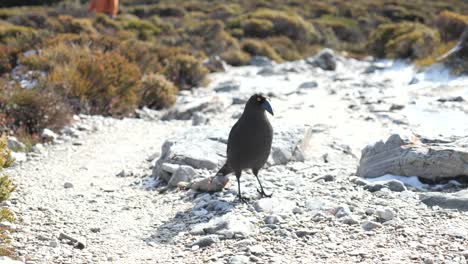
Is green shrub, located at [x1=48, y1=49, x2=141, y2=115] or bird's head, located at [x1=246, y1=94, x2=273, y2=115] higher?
bird's head, located at [x1=246, y1=94, x2=273, y2=115]

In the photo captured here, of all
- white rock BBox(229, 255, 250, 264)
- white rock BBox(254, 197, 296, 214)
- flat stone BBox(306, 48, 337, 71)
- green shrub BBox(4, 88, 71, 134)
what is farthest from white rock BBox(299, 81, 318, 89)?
white rock BBox(229, 255, 250, 264)

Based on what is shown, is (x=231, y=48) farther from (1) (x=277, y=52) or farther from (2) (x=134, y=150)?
(2) (x=134, y=150)

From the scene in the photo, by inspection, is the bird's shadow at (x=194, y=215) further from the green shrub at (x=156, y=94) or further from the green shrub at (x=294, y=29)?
the green shrub at (x=294, y=29)

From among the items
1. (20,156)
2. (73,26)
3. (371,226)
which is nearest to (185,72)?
(73,26)

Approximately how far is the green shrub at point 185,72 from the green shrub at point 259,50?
7.07m

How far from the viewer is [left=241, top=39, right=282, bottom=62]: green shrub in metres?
22.6

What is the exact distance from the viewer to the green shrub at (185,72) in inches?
619

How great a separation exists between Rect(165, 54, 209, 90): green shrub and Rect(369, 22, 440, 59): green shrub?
7.41m

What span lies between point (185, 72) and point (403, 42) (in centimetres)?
853

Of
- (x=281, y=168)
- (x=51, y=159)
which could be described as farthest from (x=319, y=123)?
(x=51, y=159)

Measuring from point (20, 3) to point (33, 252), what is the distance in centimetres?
4264

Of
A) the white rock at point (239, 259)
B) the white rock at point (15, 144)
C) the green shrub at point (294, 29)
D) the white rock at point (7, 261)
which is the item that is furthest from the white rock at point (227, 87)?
the green shrub at point (294, 29)

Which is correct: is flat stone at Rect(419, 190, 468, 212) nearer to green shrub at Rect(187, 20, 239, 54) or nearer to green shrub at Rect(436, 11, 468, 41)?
green shrub at Rect(436, 11, 468, 41)

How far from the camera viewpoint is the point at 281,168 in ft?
24.3
